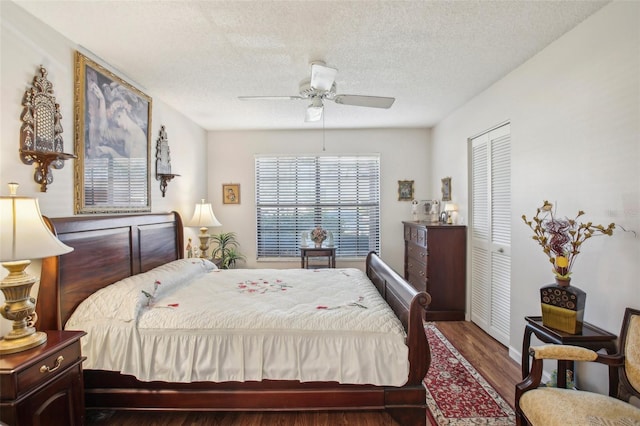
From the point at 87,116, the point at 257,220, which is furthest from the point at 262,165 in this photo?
the point at 87,116

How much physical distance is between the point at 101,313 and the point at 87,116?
58.7 inches

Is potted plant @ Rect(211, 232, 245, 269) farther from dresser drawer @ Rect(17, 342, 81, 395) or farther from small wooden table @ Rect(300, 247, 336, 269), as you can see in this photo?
dresser drawer @ Rect(17, 342, 81, 395)

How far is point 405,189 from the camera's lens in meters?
4.91

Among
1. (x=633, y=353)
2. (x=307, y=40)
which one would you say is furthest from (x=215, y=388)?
(x=307, y=40)

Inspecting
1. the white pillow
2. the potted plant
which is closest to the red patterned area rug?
the white pillow

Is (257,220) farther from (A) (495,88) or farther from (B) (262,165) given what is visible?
(A) (495,88)

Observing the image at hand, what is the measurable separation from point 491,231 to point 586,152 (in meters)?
1.38

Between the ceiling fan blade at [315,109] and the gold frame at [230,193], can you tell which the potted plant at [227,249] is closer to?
the gold frame at [230,193]

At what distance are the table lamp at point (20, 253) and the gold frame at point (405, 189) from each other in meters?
4.24

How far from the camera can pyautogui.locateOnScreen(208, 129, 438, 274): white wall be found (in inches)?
193

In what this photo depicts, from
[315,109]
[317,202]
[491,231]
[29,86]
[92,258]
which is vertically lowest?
[92,258]

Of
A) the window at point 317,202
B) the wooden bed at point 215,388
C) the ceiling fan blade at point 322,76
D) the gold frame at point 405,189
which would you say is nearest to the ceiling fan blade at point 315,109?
the ceiling fan blade at point 322,76

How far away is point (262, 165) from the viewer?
4.99m

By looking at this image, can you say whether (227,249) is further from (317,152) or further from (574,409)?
(574,409)
